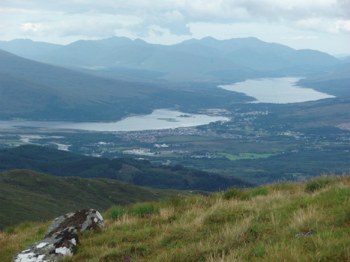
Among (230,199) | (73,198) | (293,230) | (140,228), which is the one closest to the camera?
(293,230)

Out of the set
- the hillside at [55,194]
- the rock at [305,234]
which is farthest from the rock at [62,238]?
the hillside at [55,194]

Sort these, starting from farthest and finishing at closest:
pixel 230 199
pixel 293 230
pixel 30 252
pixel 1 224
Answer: pixel 1 224 → pixel 230 199 → pixel 30 252 → pixel 293 230

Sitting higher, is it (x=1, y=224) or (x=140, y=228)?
(x=140, y=228)

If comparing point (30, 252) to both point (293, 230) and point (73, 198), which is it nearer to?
point (293, 230)

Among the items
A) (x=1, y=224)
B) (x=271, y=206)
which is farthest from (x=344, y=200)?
(x=1, y=224)

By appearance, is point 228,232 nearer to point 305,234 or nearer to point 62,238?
point 305,234

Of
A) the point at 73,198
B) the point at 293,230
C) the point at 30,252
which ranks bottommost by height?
the point at 73,198

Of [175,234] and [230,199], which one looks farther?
[230,199]

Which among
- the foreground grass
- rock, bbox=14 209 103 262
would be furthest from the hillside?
rock, bbox=14 209 103 262
